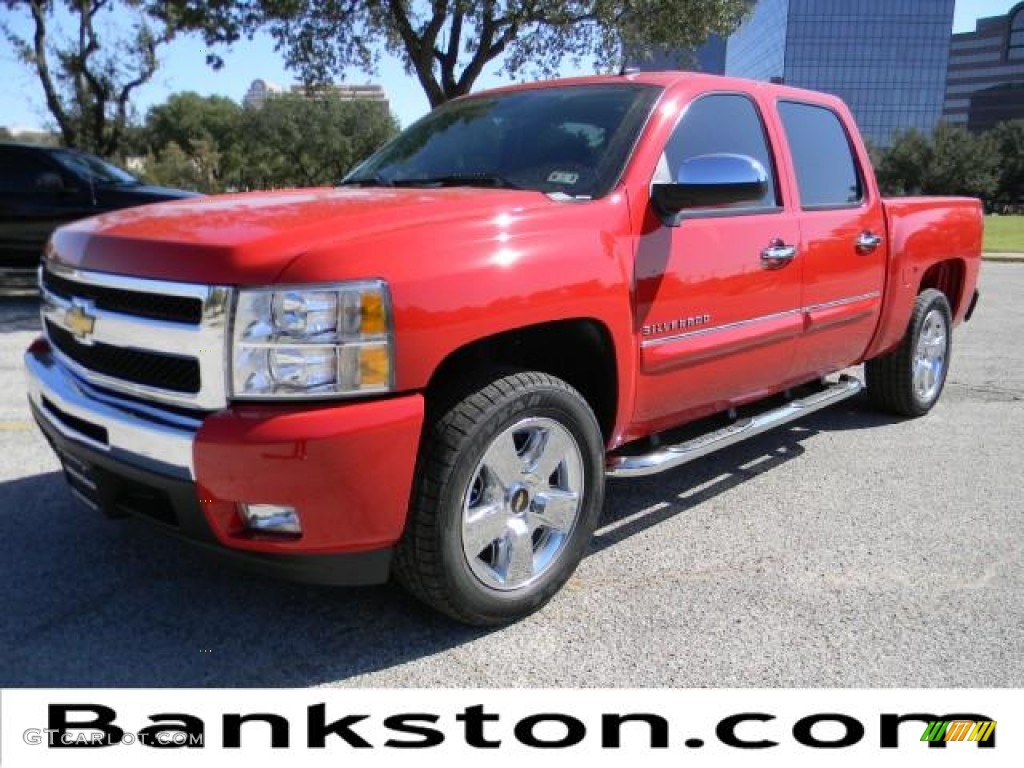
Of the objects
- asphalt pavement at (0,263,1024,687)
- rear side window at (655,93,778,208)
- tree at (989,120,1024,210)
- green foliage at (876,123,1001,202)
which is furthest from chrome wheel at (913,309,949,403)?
tree at (989,120,1024,210)

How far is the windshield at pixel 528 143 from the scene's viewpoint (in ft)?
10.8

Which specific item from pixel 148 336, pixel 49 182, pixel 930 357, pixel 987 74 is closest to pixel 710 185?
pixel 148 336

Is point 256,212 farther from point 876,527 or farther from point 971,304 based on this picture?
point 971,304

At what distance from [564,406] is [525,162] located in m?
1.13

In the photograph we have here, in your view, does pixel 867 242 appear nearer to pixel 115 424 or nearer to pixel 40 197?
pixel 115 424

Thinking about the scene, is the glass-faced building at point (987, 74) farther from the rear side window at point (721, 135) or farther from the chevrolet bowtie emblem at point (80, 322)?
the chevrolet bowtie emblem at point (80, 322)

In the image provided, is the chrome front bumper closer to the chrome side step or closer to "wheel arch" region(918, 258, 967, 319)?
the chrome side step

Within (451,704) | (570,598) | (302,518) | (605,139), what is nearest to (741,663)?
(570,598)

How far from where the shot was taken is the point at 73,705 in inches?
96.0

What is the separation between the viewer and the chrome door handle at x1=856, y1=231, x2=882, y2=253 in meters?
4.43

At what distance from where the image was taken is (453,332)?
251 centimetres

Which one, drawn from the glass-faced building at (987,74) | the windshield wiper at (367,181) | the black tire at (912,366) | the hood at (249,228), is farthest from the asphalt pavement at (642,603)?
the glass-faced building at (987,74)

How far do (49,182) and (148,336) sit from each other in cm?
858

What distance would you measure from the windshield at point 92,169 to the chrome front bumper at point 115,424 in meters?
7.95
